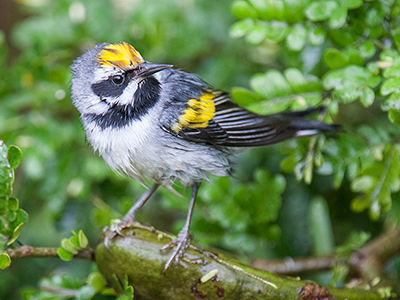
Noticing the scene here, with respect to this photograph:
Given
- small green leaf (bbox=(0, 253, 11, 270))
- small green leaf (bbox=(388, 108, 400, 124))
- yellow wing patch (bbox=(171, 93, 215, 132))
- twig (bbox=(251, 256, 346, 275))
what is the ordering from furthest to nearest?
twig (bbox=(251, 256, 346, 275))
yellow wing patch (bbox=(171, 93, 215, 132))
small green leaf (bbox=(388, 108, 400, 124))
small green leaf (bbox=(0, 253, 11, 270))

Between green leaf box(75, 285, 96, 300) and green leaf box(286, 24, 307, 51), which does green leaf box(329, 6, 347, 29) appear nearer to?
green leaf box(286, 24, 307, 51)

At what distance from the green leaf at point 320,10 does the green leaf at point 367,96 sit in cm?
39

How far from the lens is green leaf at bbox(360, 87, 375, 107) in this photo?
1.58m

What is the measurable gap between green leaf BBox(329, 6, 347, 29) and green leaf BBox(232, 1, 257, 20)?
383 mm

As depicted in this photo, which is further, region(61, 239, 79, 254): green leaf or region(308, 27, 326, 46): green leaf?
region(308, 27, 326, 46): green leaf

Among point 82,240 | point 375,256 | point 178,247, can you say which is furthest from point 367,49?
point 82,240

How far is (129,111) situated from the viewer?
1.62 m

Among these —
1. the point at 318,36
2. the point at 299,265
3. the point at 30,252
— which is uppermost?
the point at 318,36

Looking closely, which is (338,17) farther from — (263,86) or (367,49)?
(263,86)

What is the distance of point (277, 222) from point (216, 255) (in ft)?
4.16

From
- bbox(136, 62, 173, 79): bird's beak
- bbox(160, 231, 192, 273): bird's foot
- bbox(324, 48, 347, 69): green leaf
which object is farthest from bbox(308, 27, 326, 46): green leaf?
bbox(160, 231, 192, 273): bird's foot

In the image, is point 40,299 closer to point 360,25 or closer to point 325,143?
point 325,143

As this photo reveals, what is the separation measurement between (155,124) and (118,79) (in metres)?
0.24

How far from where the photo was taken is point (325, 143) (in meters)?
1.89
